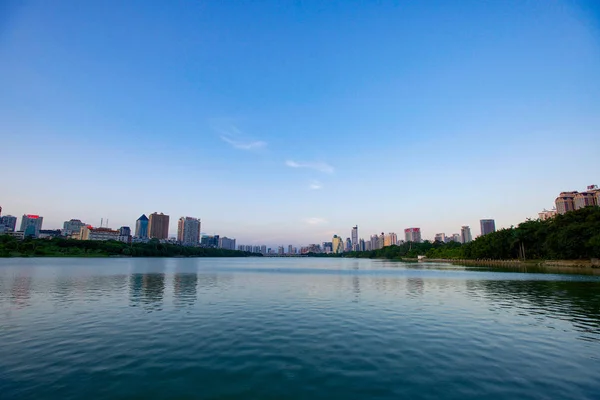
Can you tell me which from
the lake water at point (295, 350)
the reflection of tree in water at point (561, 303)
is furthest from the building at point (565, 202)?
the lake water at point (295, 350)

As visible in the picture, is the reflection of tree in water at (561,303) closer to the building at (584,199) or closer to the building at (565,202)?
the building at (584,199)

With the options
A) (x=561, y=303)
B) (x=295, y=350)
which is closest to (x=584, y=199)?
(x=561, y=303)

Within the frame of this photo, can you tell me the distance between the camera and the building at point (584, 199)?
179 m

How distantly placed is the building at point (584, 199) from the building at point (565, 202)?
1.93 m

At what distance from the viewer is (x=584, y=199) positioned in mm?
183000

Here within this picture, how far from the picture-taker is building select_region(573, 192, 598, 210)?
17884 cm

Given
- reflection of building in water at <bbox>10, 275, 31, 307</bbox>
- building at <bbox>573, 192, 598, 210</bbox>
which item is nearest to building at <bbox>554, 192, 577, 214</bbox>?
building at <bbox>573, 192, 598, 210</bbox>

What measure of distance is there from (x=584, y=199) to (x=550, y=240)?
115485 millimetres

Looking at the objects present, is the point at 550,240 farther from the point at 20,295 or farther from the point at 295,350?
the point at 20,295

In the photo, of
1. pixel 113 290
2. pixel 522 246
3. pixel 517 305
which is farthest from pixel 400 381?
pixel 522 246

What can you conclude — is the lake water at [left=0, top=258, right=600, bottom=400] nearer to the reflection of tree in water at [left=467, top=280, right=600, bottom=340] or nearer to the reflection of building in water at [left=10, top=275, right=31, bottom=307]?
the reflection of tree in water at [left=467, top=280, right=600, bottom=340]

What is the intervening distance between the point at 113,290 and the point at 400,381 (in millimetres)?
38573

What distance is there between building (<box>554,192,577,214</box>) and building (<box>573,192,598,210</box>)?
193 centimetres

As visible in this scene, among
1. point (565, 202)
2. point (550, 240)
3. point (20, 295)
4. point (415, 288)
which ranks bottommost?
point (415, 288)
